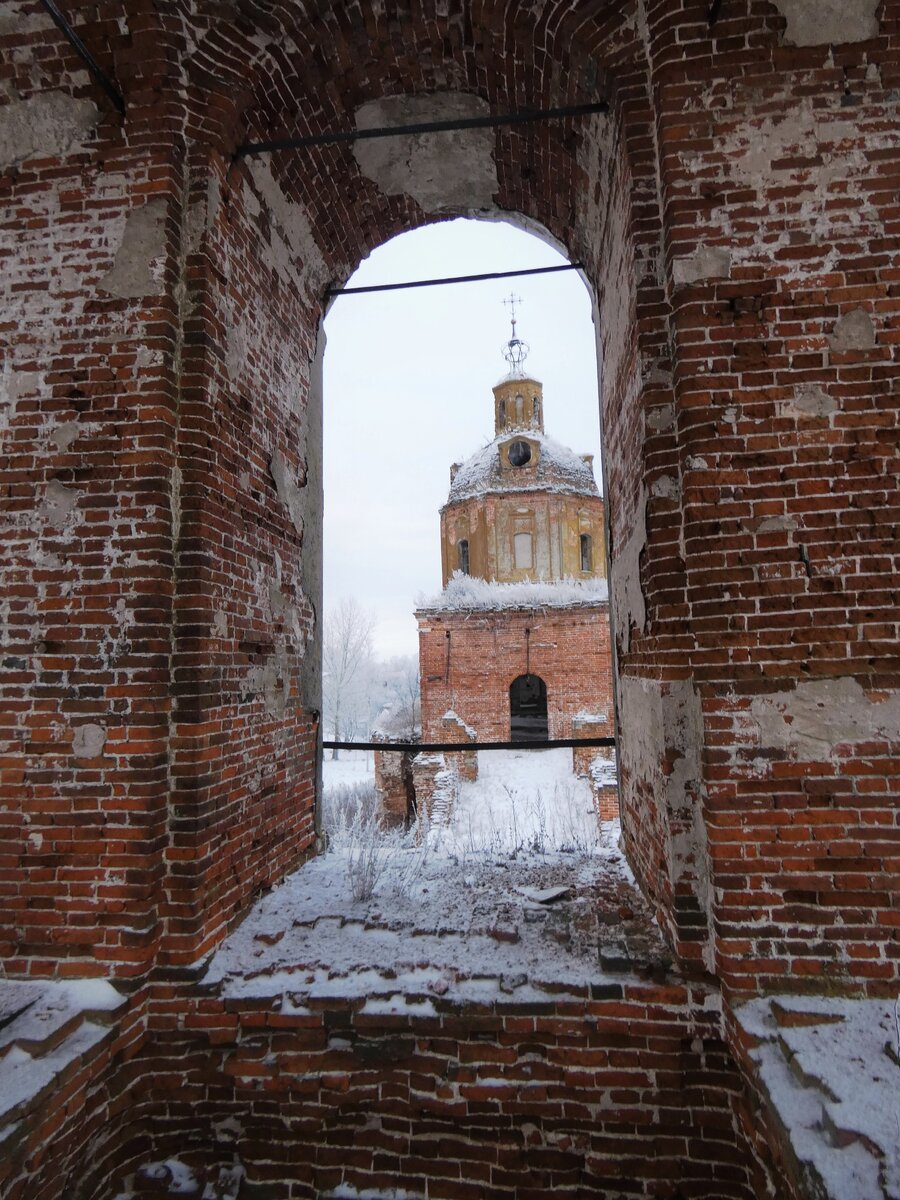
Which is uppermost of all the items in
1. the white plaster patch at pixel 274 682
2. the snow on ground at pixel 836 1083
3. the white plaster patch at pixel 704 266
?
the white plaster patch at pixel 704 266

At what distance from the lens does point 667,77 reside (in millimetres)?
2859

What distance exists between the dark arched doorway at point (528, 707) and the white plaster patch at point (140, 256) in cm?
1674

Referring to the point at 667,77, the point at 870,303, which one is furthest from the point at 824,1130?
the point at 667,77

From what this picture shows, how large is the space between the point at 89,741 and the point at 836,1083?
315 cm

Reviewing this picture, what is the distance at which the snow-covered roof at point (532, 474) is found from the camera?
67.3 feet

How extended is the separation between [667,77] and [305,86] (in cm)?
199

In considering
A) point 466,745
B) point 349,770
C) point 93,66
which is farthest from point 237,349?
point 349,770

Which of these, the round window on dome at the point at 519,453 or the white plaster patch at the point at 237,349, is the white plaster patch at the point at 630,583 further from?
the round window on dome at the point at 519,453

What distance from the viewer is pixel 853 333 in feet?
8.79

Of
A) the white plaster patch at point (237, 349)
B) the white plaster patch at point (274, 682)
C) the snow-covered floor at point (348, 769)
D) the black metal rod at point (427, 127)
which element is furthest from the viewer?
the snow-covered floor at point (348, 769)

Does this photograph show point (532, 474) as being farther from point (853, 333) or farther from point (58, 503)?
point (58, 503)

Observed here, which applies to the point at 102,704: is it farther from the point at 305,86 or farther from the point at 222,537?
the point at 305,86

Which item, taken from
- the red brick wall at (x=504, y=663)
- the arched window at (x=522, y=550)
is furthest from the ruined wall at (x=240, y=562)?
the arched window at (x=522, y=550)

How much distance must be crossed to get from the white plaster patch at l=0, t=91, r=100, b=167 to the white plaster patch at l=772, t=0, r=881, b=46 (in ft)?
10.9
